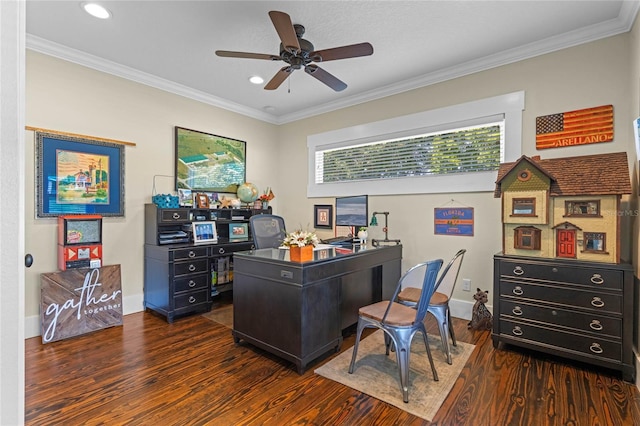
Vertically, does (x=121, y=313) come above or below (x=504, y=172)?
below

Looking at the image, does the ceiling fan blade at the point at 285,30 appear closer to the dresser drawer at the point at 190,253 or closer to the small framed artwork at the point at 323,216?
the dresser drawer at the point at 190,253

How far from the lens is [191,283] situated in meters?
3.57

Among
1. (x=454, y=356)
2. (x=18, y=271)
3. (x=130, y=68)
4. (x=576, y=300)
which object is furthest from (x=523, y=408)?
(x=130, y=68)

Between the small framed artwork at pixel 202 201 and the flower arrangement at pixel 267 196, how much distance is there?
0.98 meters

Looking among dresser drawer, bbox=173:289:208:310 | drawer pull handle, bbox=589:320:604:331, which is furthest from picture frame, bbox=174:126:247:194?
drawer pull handle, bbox=589:320:604:331

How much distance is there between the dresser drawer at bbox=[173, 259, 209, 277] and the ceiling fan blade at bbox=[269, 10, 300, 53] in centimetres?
251

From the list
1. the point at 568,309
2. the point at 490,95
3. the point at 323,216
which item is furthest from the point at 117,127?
the point at 568,309

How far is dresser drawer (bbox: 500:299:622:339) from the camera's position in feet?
7.36

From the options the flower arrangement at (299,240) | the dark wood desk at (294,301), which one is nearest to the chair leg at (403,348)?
the dark wood desk at (294,301)

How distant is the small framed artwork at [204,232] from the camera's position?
3805mm

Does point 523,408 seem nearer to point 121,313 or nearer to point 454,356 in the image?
point 454,356

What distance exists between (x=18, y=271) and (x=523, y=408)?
253cm

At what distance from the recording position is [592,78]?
2.78 metres

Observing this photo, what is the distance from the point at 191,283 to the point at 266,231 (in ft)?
3.42
